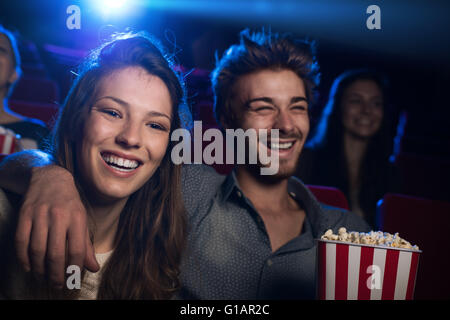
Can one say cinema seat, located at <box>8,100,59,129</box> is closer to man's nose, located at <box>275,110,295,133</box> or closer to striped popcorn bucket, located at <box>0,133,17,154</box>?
striped popcorn bucket, located at <box>0,133,17,154</box>

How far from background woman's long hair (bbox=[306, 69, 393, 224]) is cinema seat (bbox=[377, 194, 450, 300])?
2.18 feet

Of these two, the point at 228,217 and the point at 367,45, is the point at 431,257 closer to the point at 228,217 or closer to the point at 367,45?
the point at 228,217

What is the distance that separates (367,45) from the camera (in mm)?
4484

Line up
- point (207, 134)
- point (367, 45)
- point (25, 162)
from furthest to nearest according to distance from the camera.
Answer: point (367, 45) → point (207, 134) → point (25, 162)

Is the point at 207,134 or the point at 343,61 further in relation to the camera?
the point at 343,61

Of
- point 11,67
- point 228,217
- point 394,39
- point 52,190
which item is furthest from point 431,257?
point 394,39

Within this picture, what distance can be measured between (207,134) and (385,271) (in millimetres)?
1099

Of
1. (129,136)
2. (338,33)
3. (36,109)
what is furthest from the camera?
(338,33)

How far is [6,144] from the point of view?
122 centimetres

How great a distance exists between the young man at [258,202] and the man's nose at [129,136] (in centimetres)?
18

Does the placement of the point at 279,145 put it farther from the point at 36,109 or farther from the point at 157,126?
the point at 36,109

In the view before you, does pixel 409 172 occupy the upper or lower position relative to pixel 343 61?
lower

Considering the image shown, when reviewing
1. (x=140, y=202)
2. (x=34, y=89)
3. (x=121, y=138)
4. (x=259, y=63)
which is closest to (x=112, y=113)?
(x=121, y=138)

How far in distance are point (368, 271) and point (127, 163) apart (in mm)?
568
